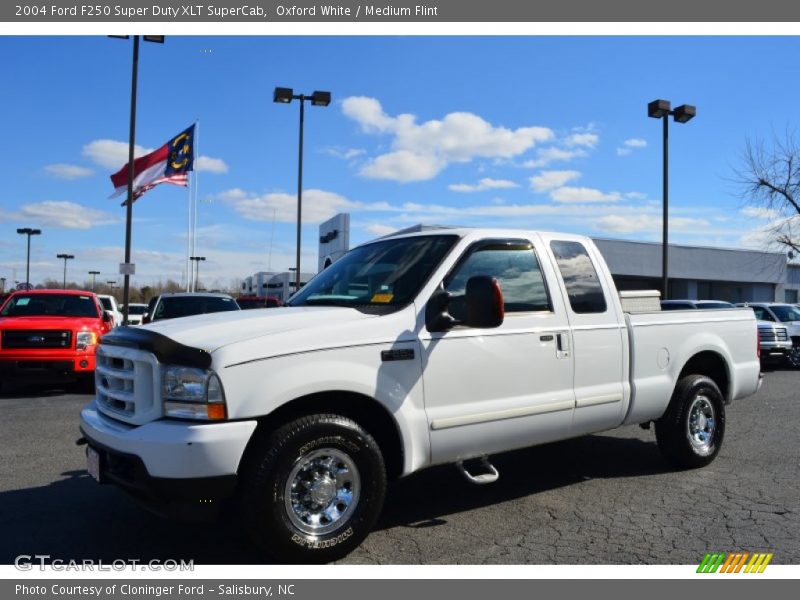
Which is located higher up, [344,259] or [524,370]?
[344,259]

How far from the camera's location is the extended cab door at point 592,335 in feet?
15.5

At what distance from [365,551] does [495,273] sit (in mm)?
2014

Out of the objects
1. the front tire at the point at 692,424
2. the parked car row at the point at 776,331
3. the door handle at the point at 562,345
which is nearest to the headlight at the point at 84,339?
the door handle at the point at 562,345

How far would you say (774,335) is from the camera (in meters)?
16.1

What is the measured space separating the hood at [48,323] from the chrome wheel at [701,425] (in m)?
8.97

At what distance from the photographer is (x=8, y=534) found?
4.11 metres

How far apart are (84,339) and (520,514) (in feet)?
27.2

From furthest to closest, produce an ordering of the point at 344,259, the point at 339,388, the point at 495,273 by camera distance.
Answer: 1. the point at 344,259
2. the point at 495,273
3. the point at 339,388

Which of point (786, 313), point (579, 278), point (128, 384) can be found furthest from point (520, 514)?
point (786, 313)

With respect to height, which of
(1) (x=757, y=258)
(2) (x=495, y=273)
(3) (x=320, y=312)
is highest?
(1) (x=757, y=258)
